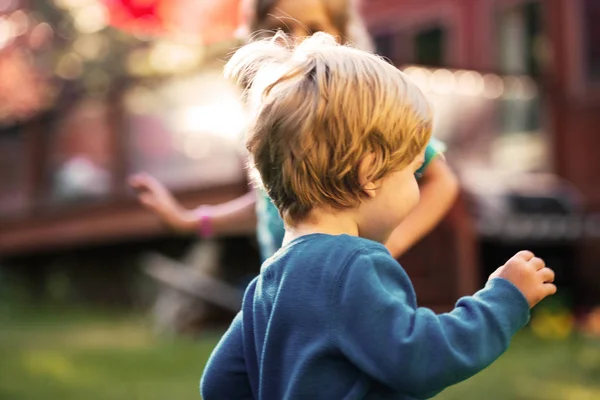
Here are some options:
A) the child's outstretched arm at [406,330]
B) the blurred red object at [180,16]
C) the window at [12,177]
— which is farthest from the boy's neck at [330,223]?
the window at [12,177]

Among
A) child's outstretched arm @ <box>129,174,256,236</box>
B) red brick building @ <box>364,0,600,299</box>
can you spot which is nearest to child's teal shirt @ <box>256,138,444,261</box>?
child's outstretched arm @ <box>129,174,256,236</box>

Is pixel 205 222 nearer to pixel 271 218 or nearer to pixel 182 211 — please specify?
pixel 182 211

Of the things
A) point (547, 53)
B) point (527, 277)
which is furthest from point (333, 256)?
point (547, 53)

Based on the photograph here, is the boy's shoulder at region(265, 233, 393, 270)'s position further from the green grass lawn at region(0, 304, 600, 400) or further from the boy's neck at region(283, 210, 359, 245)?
the green grass lawn at region(0, 304, 600, 400)

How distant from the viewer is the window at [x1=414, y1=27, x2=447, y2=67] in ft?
41.7

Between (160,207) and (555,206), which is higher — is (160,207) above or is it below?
above

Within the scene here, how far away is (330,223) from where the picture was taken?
6.21 feet

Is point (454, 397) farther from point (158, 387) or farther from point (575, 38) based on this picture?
point (575, 38)

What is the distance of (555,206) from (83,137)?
17.1 ft

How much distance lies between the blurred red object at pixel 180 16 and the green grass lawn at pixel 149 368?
266 cm

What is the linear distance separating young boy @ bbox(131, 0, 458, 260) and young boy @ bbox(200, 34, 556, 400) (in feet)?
2.04

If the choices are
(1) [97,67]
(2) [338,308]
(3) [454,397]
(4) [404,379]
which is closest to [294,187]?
(2) [338,308]

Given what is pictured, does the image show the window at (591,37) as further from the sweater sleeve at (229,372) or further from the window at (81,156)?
the sweater sleeve at (229,372)

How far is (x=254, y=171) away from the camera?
2.08 m
